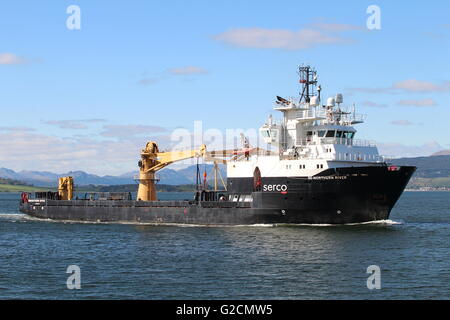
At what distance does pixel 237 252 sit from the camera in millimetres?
42438

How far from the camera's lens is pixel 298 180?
54.2 metres

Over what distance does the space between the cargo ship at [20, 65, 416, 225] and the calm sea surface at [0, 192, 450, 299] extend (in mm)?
1721

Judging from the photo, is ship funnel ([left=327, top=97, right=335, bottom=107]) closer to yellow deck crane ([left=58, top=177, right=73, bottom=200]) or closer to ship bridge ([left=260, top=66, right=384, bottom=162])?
ship bridge ([left=260, top=66, right=384, bottom=162])

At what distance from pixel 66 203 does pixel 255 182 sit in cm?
2652

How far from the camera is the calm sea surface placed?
3097cm

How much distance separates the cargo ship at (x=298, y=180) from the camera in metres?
53.4

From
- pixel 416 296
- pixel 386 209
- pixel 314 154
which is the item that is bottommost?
pixel 416 296

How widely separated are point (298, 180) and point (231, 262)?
17241 mm

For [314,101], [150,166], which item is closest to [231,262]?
[314,101]

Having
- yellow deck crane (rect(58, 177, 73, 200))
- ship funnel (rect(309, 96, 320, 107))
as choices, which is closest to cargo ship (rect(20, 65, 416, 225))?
ship funnel (rect(309, 96, 320, 107))

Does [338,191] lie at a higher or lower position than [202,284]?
higher
